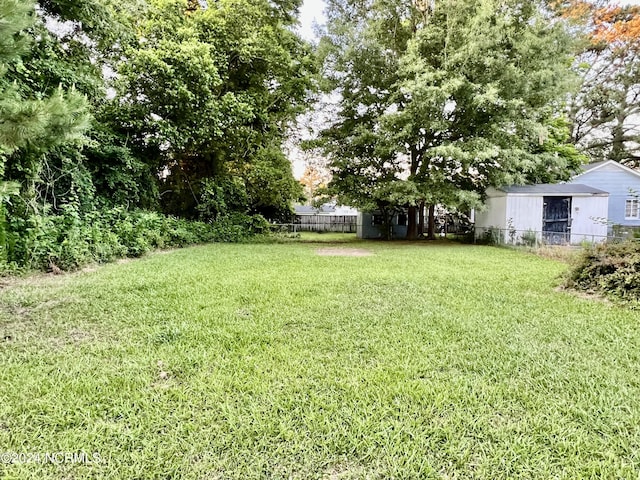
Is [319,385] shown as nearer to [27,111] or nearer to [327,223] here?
[27,111]

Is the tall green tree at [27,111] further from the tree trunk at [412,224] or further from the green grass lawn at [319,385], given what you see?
the tree trunk at [412,224]

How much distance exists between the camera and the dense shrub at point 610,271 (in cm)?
449

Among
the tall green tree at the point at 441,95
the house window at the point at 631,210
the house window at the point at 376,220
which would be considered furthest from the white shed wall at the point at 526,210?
the house window at the point at 376,220

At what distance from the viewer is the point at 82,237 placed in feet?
22.7

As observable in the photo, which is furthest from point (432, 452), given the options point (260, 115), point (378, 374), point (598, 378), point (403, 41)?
point (403, 41)

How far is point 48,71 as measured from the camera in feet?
23.3

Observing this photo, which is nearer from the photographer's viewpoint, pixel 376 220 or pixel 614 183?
pixel 614 183

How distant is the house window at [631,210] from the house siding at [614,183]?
134 mm

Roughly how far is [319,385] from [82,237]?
6.54 metres

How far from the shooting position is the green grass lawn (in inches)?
67.5

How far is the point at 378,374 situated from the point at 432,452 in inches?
31.3

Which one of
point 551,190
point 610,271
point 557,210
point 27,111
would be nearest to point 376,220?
point 551,190

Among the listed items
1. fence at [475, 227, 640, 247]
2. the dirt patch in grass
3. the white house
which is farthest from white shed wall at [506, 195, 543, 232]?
the dirt patch in grass

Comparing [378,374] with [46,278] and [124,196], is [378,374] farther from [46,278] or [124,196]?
[124,196]
